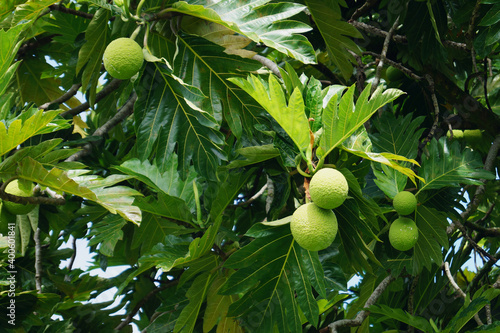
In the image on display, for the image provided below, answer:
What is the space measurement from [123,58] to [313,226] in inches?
31.1

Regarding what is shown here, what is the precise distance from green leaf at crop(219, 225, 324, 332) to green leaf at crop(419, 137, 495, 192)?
65cm

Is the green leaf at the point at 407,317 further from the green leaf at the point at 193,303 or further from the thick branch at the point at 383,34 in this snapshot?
the thick branch at the point at 383,34

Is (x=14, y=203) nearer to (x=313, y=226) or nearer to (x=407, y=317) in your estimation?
(x=313, y=226)

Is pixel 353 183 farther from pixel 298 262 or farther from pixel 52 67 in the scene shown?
pixel 52 67

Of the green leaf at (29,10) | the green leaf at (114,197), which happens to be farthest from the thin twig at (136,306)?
the green leaf at (29,10)

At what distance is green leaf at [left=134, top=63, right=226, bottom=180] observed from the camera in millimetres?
1903

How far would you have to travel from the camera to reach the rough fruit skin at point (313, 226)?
1336 mm

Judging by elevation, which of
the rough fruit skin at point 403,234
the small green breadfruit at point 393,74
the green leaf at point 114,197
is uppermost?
the green leaf at point 114,197

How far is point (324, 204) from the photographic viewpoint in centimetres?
133

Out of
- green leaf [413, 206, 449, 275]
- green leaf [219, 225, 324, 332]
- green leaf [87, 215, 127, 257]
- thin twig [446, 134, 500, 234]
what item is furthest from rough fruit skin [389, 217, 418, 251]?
green leaf [87, 215, 127, 257]

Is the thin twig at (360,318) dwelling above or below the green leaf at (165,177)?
below

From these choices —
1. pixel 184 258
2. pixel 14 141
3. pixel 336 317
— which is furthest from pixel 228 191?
pixel 336 317

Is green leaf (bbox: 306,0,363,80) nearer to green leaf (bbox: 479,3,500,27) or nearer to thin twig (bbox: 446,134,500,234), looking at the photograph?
green leaf (bbox: 479,3,500,27)

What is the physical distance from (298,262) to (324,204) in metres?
0.36
